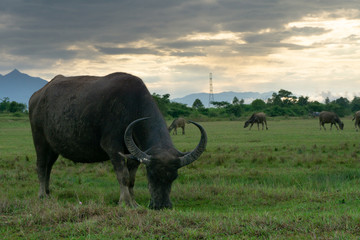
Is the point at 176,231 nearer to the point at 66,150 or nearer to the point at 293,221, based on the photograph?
the point at 293,221

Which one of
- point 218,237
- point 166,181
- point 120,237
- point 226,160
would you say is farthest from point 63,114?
point 226,160

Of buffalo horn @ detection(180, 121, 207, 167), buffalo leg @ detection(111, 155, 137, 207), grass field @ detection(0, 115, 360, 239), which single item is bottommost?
grass field @ detection(0, 115, 360, 239)

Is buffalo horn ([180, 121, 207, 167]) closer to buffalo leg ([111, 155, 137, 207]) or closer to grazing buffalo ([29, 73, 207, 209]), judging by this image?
grazing buffalo ([29, 73, 207, 209])

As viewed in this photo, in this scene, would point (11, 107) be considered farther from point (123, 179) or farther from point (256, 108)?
point (123, 179)

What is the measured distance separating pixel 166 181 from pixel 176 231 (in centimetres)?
164

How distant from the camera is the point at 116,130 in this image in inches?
297

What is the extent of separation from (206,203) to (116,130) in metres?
2.25

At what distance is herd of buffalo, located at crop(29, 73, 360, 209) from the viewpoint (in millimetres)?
6727

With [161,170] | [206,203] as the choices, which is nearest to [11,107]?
[206,203]

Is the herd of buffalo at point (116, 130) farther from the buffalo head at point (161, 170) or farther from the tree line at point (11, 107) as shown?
the tree line at point (11, 107)

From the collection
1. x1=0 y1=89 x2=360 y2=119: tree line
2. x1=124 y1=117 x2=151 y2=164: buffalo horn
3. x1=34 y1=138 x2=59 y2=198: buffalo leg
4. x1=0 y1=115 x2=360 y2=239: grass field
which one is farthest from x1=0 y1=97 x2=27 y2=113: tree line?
x1=124 y1=117 x2=151 y2=164: buffalo horn

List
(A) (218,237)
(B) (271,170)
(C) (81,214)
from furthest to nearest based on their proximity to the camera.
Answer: (B) (271,170) → (C) (81,214) → (A) (218,237)

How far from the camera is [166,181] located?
6680 mm

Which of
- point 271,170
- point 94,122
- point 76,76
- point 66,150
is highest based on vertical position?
point 76,76
